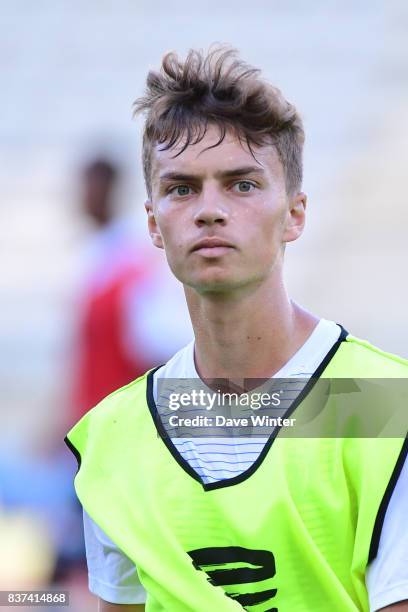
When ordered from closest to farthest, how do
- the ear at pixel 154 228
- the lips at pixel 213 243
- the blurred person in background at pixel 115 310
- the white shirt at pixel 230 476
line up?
the white shirt at pixel 230 476, the lips at pixel 213 243, the ear at pixel 154 228, the blurred person in background at pixel 115 310

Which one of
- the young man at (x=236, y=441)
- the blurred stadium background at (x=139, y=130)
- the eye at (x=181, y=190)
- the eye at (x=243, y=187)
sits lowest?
the young man at (x=236, y=441)

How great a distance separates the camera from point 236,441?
2545 millimetres

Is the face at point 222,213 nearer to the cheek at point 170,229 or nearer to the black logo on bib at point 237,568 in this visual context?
the cheek at point 170,229

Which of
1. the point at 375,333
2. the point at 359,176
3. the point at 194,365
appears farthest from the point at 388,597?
the point at 359,176

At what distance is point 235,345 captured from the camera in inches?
103

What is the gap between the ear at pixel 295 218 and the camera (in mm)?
2601

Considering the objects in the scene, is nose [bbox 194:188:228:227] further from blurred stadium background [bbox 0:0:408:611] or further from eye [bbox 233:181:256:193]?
blurred stadium background [bbox 0:0:408:611]

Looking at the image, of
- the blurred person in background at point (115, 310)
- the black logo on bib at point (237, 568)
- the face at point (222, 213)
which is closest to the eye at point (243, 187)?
the face at point (222, 213)

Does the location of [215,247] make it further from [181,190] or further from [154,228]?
[154,228]

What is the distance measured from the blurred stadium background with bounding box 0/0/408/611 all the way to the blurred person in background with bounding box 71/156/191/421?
1.89 metres

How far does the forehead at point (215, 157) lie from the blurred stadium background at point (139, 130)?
4.45 metres

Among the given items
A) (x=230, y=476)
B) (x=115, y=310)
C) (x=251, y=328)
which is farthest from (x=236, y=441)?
(x=115, y=310)

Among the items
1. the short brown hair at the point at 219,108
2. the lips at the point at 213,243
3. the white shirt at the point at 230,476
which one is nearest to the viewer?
the white shirt at the point at 230,476

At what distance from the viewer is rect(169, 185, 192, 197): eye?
2518 millimetres
